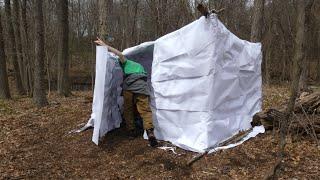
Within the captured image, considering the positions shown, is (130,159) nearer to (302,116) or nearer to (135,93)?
(135,93)

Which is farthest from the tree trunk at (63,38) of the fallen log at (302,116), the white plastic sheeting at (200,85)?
the fallen log at (302,116)

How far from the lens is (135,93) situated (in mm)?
6508

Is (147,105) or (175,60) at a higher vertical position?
(175,60)

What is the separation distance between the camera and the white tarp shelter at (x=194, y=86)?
19.1ft

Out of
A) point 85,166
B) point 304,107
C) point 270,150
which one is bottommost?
point 85,166

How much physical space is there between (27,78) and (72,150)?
537 inches

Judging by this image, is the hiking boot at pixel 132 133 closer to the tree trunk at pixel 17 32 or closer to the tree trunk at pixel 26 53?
the tree trunk at pixel 17 32

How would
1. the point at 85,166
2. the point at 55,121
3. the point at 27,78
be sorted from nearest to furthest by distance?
the point at 85,166 → the point at 55,121 → the point at 27,78

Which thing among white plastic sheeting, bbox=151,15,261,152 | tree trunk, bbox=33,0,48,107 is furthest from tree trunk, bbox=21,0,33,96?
white plastic sheeting, bbox=151,15,261,152

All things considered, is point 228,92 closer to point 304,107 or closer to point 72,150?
point 304,107

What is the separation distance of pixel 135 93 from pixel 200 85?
3.87ft

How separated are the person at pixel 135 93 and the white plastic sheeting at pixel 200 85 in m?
0.19

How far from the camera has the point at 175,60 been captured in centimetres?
625

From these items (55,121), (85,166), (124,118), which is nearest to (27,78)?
(55,121)
